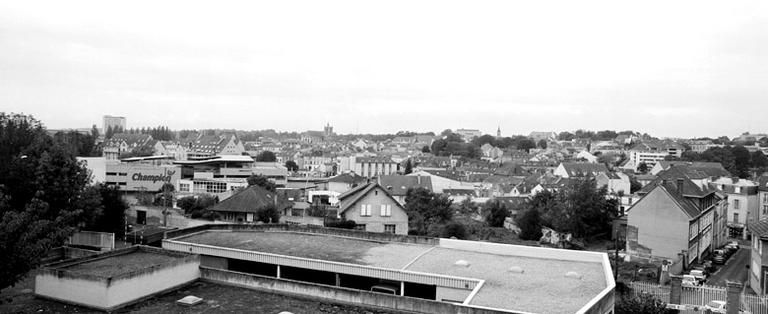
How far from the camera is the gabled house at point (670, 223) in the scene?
A: 1364 inches

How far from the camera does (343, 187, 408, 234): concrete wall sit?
117ft

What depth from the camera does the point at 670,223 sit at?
35.1m

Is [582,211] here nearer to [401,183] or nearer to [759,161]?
[401,183]

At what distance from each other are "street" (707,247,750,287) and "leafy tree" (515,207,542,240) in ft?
41.5

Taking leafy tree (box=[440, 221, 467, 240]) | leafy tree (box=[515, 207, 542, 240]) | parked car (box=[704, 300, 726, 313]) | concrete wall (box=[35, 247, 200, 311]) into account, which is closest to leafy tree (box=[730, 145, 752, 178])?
leafy tree (box=[515, 207, 542, 240])

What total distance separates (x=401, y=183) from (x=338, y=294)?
1929 inches

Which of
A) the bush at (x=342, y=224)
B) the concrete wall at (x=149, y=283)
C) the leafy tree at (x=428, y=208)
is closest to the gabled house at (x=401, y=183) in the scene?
the leafy tree at (x=428, y=208)

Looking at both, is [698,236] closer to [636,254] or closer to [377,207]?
[636,254]

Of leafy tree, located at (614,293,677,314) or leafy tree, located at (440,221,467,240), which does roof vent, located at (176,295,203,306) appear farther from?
leafy tree, located at (440,221,467,240)

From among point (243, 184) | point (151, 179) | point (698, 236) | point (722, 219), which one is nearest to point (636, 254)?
point (698, 236)

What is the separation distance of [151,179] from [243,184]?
32.1 feet

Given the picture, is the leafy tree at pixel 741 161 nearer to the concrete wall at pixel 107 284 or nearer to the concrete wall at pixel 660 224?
the concrete wall at pixel 660 224

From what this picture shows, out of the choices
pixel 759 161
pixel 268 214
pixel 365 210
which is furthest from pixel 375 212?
pixel 759 161

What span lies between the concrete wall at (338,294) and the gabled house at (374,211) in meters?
17.8
